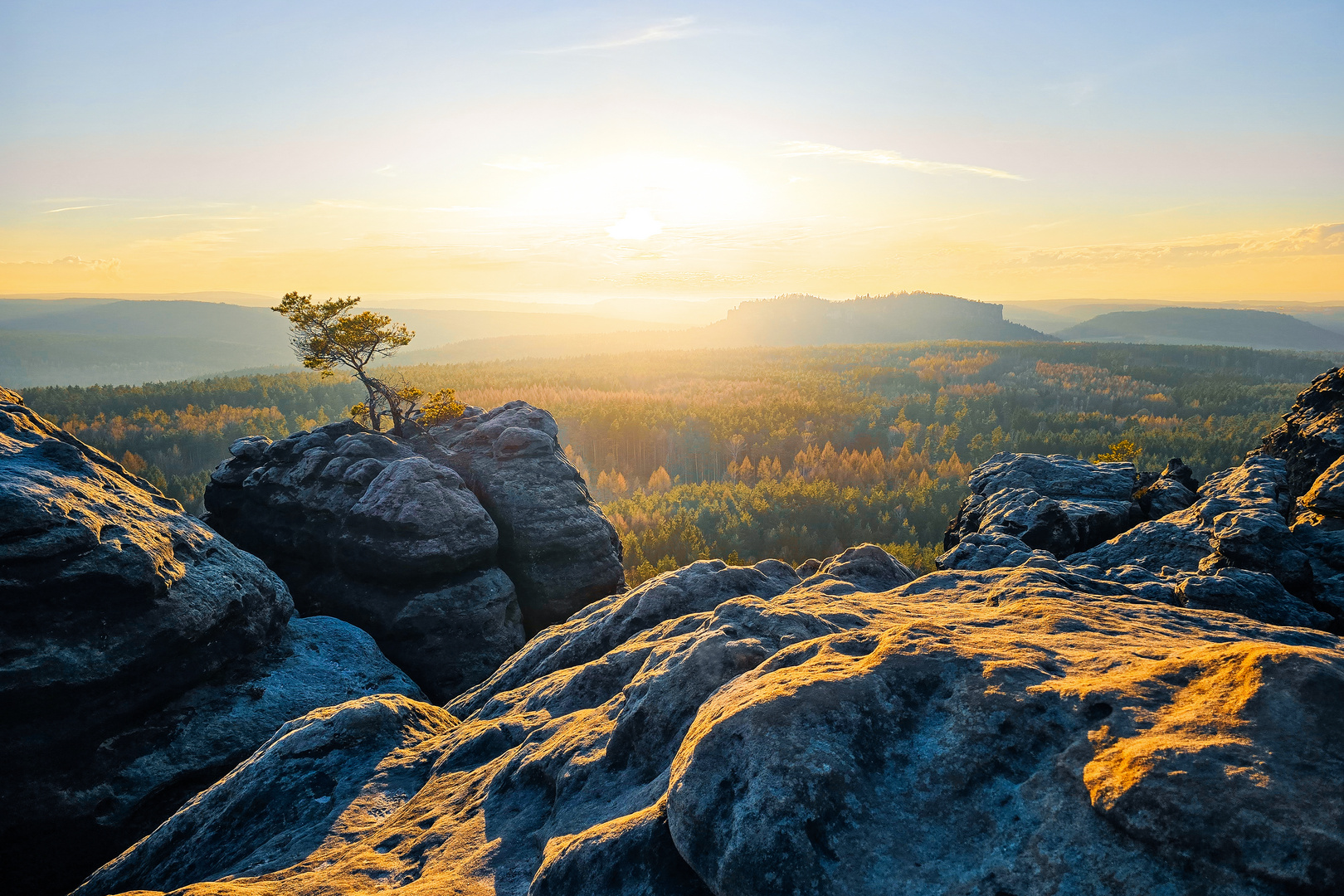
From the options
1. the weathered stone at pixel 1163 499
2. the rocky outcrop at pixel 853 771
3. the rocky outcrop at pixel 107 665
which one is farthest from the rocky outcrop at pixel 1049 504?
the rocky outcrop at pixel 107 665

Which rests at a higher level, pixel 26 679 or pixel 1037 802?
pixel 1037 802

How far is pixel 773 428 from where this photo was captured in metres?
Result: 39.6

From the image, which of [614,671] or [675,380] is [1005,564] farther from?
[675,380]

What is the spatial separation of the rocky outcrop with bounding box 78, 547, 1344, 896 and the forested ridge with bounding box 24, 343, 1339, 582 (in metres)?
11.7

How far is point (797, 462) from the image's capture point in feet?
108

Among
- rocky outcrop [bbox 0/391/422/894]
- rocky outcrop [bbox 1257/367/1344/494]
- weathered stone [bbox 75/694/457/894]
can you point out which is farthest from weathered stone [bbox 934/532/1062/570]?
rocky outcrop [bbox 0/391/422/894]

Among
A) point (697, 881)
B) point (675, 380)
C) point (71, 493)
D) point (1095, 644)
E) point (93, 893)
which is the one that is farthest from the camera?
point (675, 380)

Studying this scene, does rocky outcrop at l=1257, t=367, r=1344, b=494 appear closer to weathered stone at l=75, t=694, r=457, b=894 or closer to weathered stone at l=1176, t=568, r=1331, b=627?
weathered stone at l=1176, t=568, r=1331, b=627

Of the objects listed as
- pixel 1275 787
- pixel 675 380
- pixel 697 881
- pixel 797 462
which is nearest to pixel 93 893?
pixel 697 881

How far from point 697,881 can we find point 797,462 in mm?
29952

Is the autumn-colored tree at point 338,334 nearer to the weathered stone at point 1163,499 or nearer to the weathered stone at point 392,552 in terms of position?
the weathered stone at point 392,552

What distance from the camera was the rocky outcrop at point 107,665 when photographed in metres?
7.01

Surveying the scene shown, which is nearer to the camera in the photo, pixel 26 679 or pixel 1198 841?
pixel 1198 841

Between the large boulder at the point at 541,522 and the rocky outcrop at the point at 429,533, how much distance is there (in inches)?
1.0
